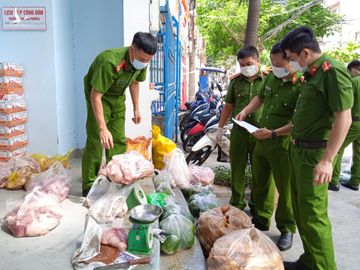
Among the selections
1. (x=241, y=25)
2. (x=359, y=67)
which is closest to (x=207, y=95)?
(x=359, y=67)

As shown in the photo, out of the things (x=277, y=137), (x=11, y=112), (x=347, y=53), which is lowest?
(x=277, y=137)

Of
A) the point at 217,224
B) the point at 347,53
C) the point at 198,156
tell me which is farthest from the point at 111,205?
the point at 347,53

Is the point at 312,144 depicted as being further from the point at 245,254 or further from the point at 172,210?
the point at 172,210

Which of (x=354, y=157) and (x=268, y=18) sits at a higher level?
(x=268, y=18)

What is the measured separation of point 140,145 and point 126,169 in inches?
51.8

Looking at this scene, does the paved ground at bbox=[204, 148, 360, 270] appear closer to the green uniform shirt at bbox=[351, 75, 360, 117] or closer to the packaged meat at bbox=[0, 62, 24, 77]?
the green uniform shirt at bbox=[351, 75, 360, 117]

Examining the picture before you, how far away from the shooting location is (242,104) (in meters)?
3.86

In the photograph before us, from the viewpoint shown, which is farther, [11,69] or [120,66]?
[11,69]

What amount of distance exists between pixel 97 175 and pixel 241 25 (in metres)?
12.7

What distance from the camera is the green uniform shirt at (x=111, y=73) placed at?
2.92 m

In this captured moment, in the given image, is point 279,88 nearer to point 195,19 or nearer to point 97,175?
point 97,175

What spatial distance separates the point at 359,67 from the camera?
5086mm

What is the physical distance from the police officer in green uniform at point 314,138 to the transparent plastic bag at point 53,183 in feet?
6.81

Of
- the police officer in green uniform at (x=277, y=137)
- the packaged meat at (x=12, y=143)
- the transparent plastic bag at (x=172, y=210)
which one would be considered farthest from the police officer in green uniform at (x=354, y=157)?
the packaged meat at (x=12, y=143)
